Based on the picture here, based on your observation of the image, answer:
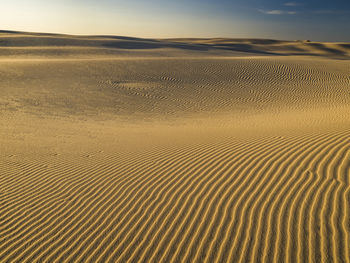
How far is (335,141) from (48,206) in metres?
6.34

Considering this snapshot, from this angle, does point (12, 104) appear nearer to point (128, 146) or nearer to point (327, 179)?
point (128, 146)

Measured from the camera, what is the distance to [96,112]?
499 inches

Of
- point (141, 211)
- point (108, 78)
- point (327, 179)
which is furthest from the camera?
point (108, 78)

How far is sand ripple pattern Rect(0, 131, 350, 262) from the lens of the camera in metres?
3.37

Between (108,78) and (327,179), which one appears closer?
(327,179)

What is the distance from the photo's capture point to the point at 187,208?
4.18 meters

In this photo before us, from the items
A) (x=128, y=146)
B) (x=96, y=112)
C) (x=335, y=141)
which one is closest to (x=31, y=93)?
(x=96, y=112)

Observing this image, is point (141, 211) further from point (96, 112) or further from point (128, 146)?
point (96, 112)

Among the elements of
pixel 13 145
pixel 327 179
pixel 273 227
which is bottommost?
pixel 13 145

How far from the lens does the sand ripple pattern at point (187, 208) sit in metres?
3.37

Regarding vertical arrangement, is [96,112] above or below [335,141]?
below

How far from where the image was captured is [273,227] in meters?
3.60

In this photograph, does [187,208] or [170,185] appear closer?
[187,208]

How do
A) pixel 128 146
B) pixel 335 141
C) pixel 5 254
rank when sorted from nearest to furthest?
pixel 5 254, pixel 335 141, pixel 128 146
